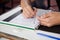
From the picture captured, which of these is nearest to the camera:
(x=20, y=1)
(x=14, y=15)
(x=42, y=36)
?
(x=42, y=36)

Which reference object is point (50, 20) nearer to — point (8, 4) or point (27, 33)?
point (27, 33)

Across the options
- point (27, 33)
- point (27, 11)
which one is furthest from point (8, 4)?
point (27, 33)

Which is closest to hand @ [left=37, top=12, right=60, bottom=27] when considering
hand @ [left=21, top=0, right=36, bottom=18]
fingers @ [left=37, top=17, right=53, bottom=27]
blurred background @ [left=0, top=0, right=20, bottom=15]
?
fingers @ [left=37, top=17, right=53, bottom=27]

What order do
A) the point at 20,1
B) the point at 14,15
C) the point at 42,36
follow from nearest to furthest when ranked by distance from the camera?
the point at 42,36, the point at 14,15, the point at 20,1

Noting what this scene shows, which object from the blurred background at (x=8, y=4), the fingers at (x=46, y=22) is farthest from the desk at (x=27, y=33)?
the blurred background at (x=8, y=4)

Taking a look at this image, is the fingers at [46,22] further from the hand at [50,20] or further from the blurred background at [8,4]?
the blurred background at [8,4]

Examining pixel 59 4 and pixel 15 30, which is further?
pixel 59 4

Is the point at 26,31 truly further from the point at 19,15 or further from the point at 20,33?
the point at 19,15

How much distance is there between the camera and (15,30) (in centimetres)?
48

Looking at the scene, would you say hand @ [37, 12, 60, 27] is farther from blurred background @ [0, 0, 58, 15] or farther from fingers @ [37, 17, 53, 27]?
blurred background @ [0, 0, 58, 15]

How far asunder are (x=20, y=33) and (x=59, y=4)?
13.4 inches

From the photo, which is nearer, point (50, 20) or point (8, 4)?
point (50, 20)

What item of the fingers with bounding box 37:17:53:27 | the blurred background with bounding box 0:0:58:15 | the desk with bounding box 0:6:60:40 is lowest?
the desk with bounding box 0:6:60:40

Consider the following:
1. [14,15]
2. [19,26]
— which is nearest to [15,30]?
[19,26]
